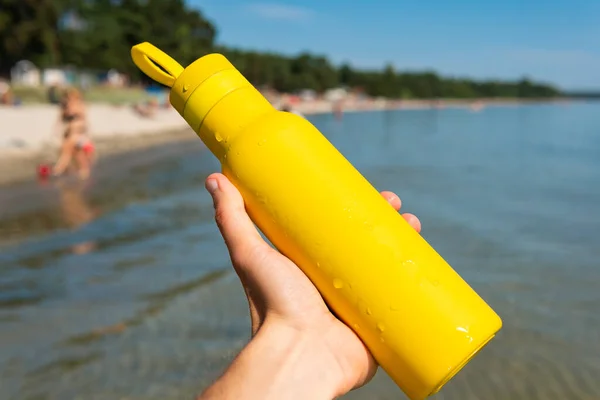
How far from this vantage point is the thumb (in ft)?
5.24

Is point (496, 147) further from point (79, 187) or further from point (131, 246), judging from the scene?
point (131, 246)

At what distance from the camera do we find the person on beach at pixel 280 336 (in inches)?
57.1

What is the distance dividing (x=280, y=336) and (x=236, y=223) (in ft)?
1.11

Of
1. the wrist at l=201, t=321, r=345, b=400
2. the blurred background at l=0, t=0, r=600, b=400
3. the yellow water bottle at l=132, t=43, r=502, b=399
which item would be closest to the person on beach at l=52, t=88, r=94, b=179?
the blurred background at l=0, t=0, r=600, b=400

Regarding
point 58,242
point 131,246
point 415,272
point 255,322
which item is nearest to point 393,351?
point 415,272

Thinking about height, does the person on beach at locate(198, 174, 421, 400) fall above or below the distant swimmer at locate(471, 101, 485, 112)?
above

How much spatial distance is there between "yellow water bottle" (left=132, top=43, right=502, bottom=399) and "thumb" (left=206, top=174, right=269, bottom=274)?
27mm

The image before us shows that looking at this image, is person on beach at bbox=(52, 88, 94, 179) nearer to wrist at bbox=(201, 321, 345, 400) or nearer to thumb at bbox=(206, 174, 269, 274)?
thumb at bbox=(206, 174, 269, 274)

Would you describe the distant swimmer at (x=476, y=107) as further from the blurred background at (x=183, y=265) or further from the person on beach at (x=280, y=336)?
the person on beach at (x=280, y=336)

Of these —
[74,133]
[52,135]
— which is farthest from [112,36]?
[74,133]

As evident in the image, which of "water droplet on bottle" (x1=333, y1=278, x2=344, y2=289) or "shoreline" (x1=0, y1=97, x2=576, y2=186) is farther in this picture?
"shoreline" (x1=0, y1=97, x2=576, y2=186)

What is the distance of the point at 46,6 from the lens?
48.1 m

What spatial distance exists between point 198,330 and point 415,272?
133 inches

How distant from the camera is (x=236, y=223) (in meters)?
1.61
